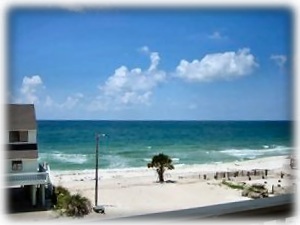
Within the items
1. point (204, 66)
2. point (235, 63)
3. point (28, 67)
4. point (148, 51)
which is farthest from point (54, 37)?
point (235, 63)

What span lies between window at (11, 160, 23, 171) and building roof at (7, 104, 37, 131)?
1.92 ft

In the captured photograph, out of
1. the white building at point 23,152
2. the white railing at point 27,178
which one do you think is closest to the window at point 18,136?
the white building at point 23,152

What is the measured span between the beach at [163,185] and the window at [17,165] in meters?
0.77

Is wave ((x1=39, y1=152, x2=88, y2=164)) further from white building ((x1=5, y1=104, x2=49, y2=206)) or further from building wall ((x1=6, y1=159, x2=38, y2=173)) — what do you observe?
white building ((x1=5, y1=104, x2=49, y2=206))

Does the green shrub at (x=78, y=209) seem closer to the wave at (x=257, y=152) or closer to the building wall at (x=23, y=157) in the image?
the building wall at (x=23, y=157)

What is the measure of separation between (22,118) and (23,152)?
535 millimetres

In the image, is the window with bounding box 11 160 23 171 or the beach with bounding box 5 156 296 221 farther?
the beach with bounding box 5 156 296 221

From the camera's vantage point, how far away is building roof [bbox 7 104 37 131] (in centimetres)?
552

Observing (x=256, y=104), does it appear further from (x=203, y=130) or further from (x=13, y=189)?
(x=13, y=189)

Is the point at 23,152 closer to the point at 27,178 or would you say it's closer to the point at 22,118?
the point at 27,178

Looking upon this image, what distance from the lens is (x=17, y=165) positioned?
6.00 m

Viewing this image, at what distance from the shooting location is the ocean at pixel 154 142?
1369 centimetres

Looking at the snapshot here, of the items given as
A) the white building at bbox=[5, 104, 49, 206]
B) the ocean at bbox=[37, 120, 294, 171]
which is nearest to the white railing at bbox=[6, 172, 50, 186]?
the white building at bbox=[5, 104, 49, 206]

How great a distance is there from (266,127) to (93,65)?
8204 mm
